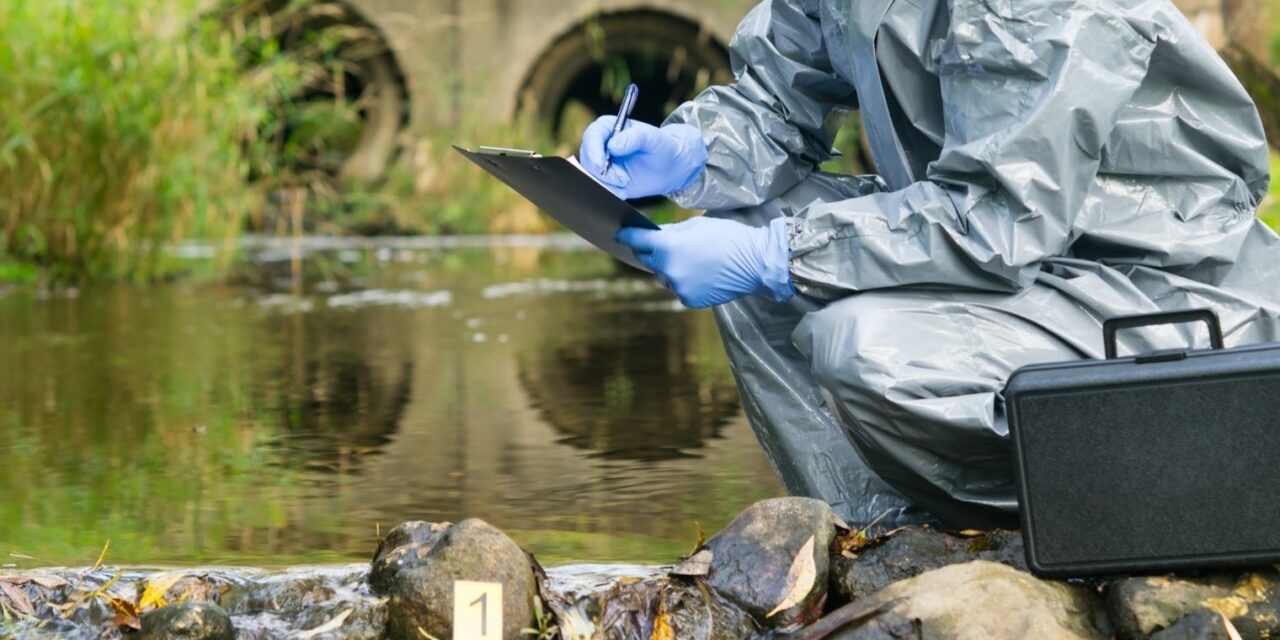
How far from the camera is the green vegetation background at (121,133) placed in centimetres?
734

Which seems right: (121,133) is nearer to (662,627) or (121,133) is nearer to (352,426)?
(352,426)

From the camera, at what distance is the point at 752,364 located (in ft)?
9.75

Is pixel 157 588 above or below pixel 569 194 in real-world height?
below

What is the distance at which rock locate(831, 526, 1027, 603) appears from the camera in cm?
246

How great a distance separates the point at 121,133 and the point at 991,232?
18.9 ft

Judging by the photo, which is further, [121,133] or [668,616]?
[121,133]

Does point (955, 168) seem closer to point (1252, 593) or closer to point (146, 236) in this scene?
point (1252, 593)

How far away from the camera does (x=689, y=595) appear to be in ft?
7.96

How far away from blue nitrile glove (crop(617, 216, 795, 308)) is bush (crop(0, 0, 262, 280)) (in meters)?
5.08

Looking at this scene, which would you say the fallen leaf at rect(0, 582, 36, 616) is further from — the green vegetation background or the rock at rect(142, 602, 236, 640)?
the green vegetation background

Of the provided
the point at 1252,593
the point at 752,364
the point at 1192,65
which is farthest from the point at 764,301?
the point at 1252,593

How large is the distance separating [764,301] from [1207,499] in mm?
965

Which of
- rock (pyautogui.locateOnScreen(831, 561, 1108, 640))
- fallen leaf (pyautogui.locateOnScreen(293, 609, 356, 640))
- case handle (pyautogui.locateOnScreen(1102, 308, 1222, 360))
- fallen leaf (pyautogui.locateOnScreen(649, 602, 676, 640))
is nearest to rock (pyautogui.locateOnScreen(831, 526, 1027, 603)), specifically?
rock (pyautogui.locateOnScreen(831, 561, 1108, 640))

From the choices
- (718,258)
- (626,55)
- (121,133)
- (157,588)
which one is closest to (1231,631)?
(718,258)
